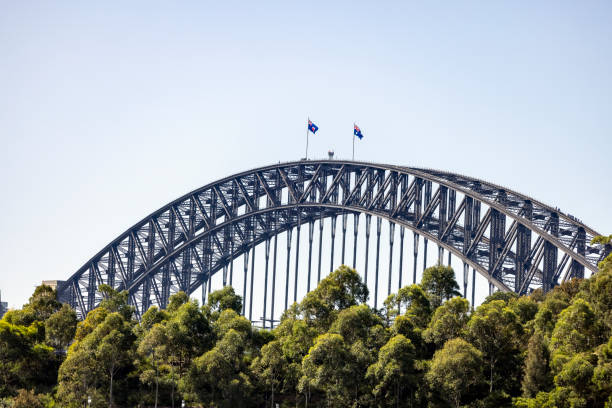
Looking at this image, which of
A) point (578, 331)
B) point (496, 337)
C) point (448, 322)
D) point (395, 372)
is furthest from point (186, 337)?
point (578, 331)

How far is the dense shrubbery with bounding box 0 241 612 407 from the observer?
73875 mm

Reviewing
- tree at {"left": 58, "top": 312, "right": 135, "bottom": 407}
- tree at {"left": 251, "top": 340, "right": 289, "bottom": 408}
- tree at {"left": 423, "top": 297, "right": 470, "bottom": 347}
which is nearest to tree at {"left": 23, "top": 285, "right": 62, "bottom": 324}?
tree at {"left": 58, "top": 312, "right": 135, "bottom": 407}

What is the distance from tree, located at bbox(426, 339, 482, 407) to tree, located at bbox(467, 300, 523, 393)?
2281 millimetres

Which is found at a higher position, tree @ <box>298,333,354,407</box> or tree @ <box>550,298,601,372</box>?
tree @ <box>550,298,601,372</box>

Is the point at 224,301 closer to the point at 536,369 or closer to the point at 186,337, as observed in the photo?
the point at 186,337

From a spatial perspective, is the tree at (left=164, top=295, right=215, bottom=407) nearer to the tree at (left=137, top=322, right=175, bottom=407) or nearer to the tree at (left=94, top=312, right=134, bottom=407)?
the tree at (left=137, top=322, right=175, bottom=407)

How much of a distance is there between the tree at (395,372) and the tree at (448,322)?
2.70 metres

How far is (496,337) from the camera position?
263ft

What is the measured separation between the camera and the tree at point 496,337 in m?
79.2

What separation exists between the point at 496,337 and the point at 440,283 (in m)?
11.7

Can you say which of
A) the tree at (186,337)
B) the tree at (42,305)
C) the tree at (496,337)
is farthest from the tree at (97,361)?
the tree at (496,337)

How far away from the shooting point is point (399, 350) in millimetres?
78500

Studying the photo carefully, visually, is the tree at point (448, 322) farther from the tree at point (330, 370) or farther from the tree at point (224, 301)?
the tree at point (224, 301)

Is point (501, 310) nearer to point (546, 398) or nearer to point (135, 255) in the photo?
point (546, 398)
